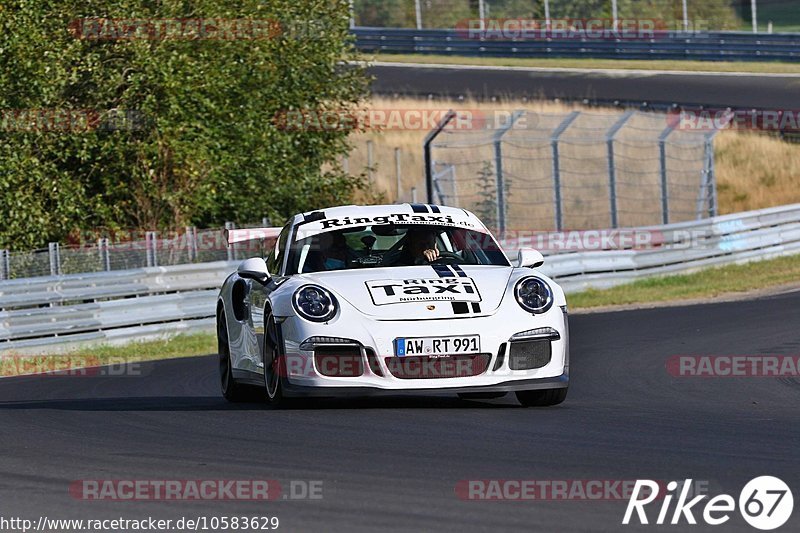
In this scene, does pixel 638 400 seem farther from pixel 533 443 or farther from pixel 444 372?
pixel 533 443

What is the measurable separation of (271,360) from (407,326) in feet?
3.35

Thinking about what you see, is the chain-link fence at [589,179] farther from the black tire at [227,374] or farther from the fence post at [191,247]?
the black tire at [227,374]

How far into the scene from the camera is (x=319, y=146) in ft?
89.9

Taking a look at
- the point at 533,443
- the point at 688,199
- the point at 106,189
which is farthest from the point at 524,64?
the point at 533,443

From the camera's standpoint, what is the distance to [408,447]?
7.41 metres

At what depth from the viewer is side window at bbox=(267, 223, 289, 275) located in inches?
406

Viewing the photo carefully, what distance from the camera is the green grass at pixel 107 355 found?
1731 cm

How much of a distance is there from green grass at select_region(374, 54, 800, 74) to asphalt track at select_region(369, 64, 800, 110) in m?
0.78

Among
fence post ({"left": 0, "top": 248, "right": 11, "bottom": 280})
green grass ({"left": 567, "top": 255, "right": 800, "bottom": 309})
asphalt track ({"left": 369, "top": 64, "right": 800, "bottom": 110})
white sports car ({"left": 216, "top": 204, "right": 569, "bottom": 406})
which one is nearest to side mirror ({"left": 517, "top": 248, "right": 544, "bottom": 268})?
white sports car ({"left": 216, "top": 204, "right": 569, "bottom": 406})

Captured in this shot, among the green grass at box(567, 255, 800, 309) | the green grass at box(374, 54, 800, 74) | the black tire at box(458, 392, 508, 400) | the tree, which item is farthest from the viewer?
the green grass at box(374, 54, 800, 74)

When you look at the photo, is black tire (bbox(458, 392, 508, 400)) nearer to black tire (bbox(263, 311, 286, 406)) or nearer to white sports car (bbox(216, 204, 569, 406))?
white sports car (bbox(216, 204, 569, 406))

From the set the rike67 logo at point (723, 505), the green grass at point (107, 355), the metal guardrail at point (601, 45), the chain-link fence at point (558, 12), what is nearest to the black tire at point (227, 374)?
the rike67 logo at point (723, 505)

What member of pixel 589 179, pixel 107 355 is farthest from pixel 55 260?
pixel 589 179

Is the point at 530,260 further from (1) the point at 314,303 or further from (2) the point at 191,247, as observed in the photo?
(2) the point at 191,247
